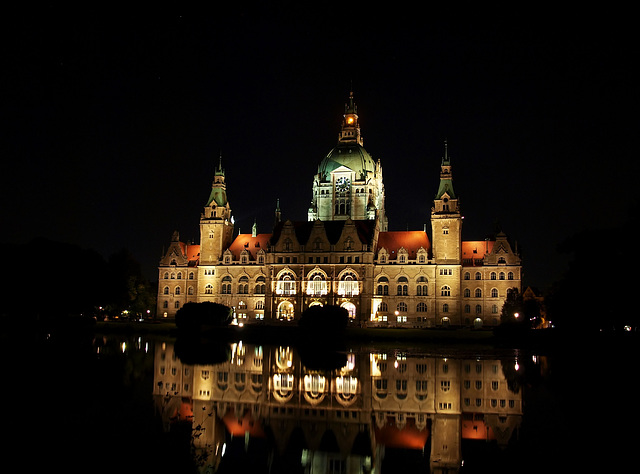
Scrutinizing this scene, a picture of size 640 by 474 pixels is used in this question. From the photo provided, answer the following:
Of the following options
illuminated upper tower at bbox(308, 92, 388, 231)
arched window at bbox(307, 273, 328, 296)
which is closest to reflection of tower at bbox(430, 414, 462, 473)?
arched window at bbox(307, 273, 328, 296)

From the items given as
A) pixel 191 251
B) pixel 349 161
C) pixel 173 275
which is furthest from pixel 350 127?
pixel 173 275

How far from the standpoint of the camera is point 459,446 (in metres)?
19.4

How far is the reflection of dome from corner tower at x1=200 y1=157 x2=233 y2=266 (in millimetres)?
21767

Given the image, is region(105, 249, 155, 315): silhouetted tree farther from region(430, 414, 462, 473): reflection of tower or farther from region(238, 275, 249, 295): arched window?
region(430, 414, 462, 473): reflection of tower

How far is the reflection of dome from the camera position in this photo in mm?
121825

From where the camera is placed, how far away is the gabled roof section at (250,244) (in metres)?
106

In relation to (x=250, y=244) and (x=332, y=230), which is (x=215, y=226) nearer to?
(x=250, y=244)

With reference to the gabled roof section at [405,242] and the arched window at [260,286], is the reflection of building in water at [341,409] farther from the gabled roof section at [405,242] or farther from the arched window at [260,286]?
the arched window at [260,286]

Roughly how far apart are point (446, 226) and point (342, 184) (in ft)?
94.2

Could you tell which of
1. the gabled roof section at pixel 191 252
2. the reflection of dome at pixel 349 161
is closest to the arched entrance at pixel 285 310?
the gabled roof section at pixel 191 252

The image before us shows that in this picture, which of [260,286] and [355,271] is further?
[260,286]

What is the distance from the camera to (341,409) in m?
25.2

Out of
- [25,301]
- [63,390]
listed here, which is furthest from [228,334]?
[63,390]

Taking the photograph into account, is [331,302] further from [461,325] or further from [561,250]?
[561,250]
